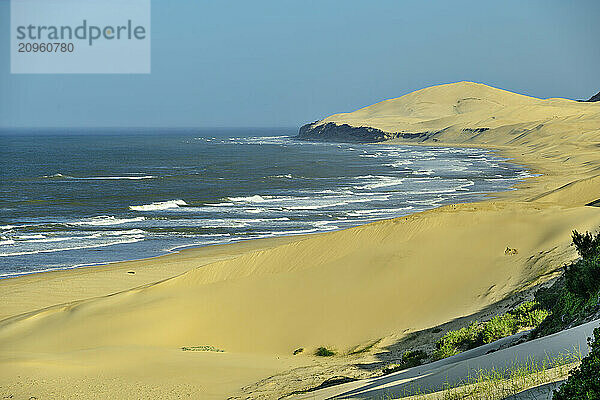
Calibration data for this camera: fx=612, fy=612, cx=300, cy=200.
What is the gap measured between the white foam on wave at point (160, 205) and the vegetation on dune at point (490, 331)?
101 ft

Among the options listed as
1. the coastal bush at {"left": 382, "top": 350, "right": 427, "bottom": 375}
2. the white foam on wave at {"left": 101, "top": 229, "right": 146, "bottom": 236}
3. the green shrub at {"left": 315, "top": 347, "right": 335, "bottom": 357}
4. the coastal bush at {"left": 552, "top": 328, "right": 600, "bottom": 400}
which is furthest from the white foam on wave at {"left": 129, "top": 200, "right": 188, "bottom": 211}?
the coastal bush at {"left": 552, "top": 328, "right": 600, "bottom": 400}

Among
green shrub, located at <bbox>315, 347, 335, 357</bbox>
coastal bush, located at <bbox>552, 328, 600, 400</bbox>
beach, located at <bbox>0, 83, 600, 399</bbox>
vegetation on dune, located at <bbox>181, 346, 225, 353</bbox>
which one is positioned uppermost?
coastal bush, located at <bbox>552, 328, 600, 400</bbox>

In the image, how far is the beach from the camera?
10492mm

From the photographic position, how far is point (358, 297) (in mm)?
15289

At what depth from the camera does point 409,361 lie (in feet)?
32.0

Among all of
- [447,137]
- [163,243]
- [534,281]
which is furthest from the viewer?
[447,137]

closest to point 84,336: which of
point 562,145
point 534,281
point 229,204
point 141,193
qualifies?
point 534,281

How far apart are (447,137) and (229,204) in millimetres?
95788

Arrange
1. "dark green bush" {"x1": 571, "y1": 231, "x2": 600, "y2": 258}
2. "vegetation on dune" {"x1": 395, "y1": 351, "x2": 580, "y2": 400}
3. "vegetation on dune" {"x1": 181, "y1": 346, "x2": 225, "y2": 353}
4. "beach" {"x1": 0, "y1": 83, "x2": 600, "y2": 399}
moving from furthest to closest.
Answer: "vegetation on dune" {"x1": 181, "y1": 346, "x2": 225, "y2": 353} < "dark green bush" {"x1": 571, "y1": 231, "x2": 600, "y2": 258} < "beach" {"x1": 0, "y1": 83, "x2": 600, "y2": 399} < "vegetation on dune" {"x1": 395, "y1": 351, "x2": 580, "y2": 400}

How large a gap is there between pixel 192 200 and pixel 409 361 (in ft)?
113

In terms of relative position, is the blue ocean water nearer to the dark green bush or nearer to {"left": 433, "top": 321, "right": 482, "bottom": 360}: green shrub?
{"left": 433, "top": 321, "right": 482, "bottom": 360}: green shrub

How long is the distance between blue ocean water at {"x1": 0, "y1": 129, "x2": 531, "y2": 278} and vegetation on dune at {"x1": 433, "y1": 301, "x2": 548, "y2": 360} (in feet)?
57.4

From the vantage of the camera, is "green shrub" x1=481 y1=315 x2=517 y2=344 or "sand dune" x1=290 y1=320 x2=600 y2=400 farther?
"green shrub" x1=481 y1=315 x2=517 y2=344

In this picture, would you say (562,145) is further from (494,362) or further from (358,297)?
(494,362)
